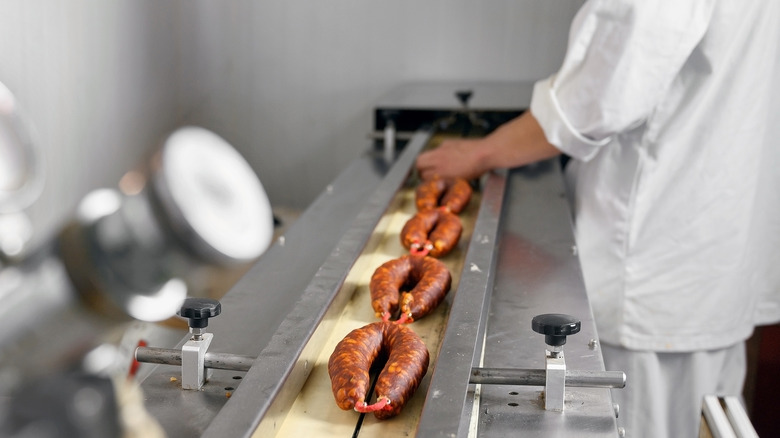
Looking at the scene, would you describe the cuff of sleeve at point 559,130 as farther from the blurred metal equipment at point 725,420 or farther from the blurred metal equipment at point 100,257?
the blurred metal equipment at point 100,257

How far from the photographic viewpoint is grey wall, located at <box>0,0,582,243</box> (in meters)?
3.01

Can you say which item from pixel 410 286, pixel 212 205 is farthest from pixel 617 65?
pixel 212 205

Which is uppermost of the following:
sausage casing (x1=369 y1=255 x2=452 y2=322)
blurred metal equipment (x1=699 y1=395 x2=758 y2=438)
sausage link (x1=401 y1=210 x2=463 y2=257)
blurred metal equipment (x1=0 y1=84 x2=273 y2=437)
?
sausage casing (x1=369 y1=255 x2=452 y2=322)

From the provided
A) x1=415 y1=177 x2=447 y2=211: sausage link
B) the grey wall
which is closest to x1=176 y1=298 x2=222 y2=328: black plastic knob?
x1=415 y1=177 x2=447 y2=211: sausage link

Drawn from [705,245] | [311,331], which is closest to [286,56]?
[705,245]

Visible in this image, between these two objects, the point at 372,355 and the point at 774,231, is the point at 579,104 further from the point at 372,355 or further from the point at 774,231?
the point at 372,355

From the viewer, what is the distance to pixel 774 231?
6.84 ft

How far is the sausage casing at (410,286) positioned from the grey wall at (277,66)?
5.99 ft

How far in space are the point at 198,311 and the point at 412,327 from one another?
40 cm

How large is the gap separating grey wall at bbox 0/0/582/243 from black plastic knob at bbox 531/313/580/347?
7.37ft

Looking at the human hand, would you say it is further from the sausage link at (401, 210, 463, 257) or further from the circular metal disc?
the circular metal disc

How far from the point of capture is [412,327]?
1.30 meters

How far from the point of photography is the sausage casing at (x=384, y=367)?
1.00m

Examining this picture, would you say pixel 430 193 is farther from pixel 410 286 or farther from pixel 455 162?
pixel 410 286
